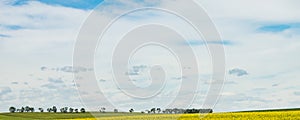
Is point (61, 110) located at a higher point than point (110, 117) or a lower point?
higher

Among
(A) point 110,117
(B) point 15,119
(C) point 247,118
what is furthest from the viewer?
(B) point 15,119

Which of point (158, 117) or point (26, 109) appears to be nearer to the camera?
point (158, 117)

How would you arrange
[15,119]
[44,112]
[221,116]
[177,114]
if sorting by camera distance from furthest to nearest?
[44,112], [15,119], [177,114], [221,116]

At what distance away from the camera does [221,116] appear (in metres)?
31.0

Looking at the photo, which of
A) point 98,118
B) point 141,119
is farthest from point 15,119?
point 141,119

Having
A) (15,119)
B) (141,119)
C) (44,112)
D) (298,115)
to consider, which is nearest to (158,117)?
(141,119)

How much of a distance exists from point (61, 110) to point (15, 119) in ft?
63.2

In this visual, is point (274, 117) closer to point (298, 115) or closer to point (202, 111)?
point (298, 115)

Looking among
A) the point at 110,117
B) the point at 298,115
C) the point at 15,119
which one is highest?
the point at 15,119

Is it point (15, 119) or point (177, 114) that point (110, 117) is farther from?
point (15, 119)

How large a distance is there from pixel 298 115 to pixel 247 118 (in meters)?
3.18

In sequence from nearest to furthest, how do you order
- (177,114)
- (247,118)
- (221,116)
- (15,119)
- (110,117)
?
(247,118), (221,116), (177,114), (110,117), (15,119)

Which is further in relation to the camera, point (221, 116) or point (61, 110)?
point (61, 110)

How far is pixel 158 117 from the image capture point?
34.1m
